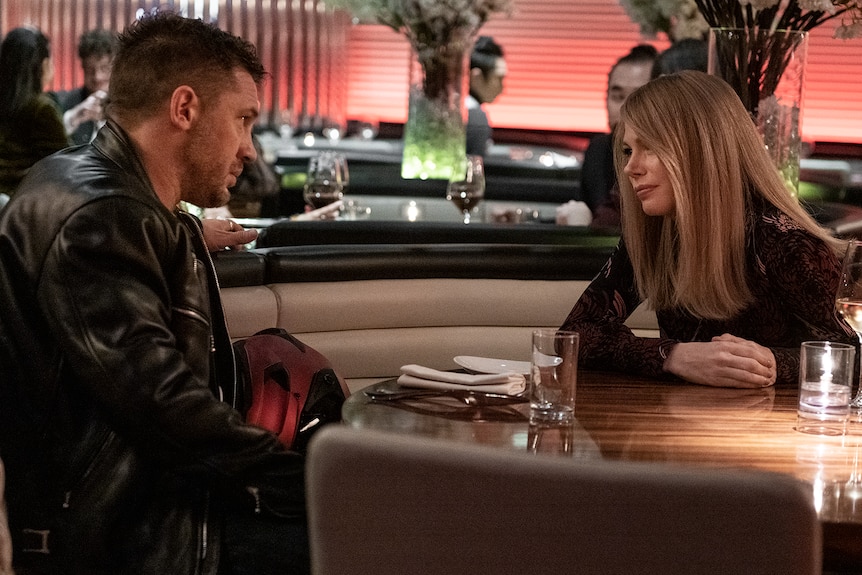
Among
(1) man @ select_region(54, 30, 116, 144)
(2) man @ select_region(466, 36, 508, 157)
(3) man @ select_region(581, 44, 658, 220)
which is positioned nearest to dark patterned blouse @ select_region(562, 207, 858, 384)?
(3) man @ select_region(581, 44, 658, 220)

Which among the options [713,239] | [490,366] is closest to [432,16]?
[713,239]

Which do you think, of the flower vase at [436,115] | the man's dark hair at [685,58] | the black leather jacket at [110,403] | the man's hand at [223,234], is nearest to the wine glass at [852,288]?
the black leather jacket at [110,403]

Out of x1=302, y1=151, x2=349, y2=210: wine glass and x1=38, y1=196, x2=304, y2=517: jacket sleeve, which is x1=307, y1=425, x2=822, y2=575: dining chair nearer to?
x1=38, y1=196, x2=304, y2=517: jacket sleeve

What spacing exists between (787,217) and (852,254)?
490 millimetres

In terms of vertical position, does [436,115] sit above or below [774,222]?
above

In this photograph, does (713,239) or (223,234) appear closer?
(713,239)

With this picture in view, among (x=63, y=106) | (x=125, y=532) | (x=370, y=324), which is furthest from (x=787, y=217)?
(x=63, y=106)

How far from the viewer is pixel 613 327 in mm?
2225

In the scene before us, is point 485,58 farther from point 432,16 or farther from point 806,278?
point 806,278

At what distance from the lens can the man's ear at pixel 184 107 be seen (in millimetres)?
1785

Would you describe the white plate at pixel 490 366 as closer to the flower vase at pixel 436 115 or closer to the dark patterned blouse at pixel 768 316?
the dark patterned blouse at pixel 768 316

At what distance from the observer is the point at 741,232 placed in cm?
221

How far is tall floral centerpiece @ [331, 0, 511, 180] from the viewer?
4.95m

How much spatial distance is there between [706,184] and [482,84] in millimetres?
5373
